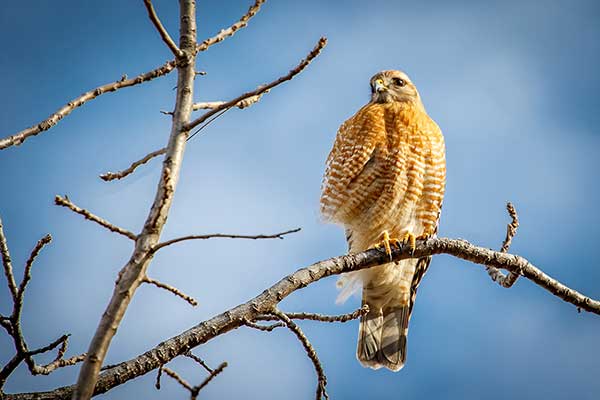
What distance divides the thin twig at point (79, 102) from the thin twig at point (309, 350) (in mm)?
1461

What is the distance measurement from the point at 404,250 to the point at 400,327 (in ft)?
7.17

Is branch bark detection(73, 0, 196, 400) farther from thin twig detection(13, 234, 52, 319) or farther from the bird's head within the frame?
the bird's head

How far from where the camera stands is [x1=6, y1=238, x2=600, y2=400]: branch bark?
149 inches

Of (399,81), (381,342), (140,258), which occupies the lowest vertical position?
(140,258)

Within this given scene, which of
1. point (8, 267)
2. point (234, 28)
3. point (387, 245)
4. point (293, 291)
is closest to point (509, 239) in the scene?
point (387, 245)

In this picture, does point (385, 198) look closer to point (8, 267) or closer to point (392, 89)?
point (392, 89)

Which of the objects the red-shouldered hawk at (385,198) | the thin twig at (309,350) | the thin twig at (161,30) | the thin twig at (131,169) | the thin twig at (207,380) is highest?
the red-shouldered hawk at (385,198)

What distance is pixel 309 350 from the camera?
13.0 ft

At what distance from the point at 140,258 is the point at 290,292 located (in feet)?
4.50

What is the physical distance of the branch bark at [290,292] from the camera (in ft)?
12.4

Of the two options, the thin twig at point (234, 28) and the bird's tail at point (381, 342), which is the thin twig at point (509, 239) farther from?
the thin twig at point (234, 28)

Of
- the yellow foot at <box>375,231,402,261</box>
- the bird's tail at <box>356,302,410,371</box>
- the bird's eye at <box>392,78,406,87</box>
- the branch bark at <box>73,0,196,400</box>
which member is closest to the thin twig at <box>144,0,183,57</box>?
the branch bark at <box>73,0,196,400</box>

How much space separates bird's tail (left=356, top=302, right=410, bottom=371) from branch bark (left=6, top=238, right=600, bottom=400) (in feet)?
6.58

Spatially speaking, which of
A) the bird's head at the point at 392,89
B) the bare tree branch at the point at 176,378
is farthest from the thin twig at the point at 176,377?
the bird's head at the point at 392,89
